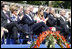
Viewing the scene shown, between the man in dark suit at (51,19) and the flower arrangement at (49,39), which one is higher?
the flower arrangement at (49,39)

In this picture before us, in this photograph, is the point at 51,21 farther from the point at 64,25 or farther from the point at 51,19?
the point at 64,25

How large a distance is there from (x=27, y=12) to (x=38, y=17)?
45 cm

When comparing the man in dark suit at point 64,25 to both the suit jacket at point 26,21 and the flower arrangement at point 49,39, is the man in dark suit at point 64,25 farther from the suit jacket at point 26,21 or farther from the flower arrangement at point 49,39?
the flower arrangement at point 49,39

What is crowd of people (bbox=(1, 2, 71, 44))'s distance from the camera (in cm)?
728

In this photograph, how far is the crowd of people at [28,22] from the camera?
7277 millimetres

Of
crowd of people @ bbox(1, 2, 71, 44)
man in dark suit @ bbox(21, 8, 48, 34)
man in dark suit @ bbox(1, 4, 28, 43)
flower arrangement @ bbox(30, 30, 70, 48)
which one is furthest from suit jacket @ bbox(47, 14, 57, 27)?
flower arrangement @ bbox(30, 30, 70, 48)

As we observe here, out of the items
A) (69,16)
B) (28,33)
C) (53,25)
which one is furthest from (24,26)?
(69,16)

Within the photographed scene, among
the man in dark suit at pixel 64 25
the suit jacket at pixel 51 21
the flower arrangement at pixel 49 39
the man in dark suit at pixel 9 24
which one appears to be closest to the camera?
the flower arrangement at pixel 49 39

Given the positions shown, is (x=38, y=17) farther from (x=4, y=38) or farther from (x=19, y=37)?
(x=4, y=38)

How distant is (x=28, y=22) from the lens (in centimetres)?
783

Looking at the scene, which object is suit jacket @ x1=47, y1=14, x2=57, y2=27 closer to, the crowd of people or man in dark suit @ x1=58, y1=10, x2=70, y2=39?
the crowd of people

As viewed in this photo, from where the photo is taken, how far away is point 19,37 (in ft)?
24.8

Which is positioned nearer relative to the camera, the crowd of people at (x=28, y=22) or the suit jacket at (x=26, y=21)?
the crowd of people at (x=28, y=22)

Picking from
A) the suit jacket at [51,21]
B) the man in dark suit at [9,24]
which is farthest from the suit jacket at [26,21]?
the suit jacket at [51,21]
